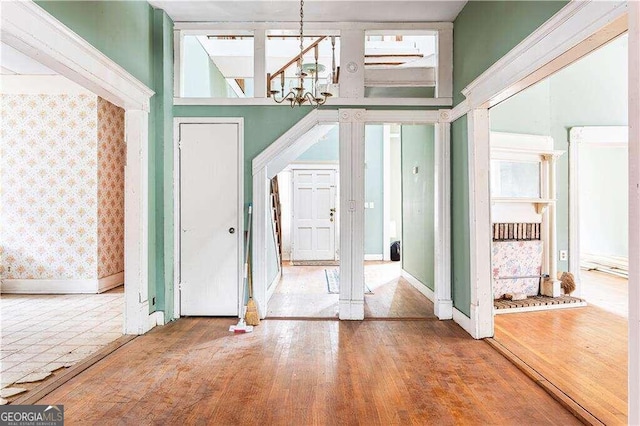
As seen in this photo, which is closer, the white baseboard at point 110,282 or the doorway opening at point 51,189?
the doorway opening at point 51,189

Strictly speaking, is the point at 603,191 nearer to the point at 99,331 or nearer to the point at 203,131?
the point at 203,131

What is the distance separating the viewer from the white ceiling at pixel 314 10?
358 cm

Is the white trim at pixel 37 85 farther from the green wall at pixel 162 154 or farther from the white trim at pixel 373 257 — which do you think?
the white trim at pixel 373 257

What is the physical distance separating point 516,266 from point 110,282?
5439mm

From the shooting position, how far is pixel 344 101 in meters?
3.93

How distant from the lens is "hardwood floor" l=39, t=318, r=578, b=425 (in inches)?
82.2

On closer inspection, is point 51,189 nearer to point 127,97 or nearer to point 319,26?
point 127,97

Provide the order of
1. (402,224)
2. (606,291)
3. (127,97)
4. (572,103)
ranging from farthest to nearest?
(402,224), (606,291), (572,103), (127,97)

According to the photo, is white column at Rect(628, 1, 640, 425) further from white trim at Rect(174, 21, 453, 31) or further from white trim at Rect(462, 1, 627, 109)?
white trim at Rect(174, 21, 453, 31)

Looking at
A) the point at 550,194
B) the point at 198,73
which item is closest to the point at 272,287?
the point at 198,73

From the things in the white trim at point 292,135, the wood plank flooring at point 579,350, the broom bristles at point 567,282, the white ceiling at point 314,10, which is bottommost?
the wood plank flooring at point 579,350

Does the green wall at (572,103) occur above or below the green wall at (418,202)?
above

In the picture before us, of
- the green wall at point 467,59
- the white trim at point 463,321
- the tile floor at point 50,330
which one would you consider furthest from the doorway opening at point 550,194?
the tile floor at point 50,330

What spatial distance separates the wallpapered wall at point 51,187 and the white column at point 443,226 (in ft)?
14.7
